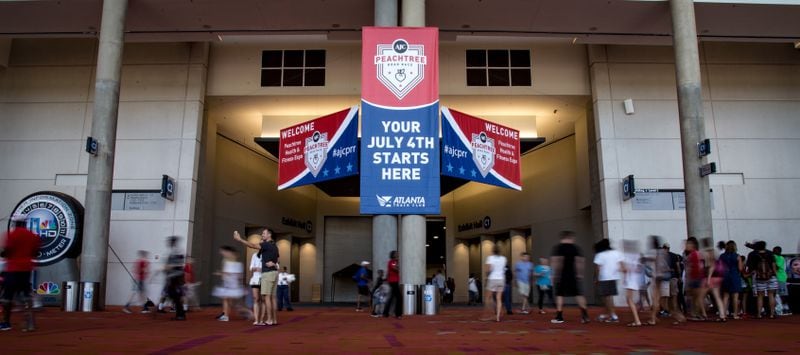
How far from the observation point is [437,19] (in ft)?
50.0

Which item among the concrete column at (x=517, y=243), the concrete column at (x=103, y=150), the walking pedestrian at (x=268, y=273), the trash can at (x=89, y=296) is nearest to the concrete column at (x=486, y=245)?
the concrete column at (x=517, y=243)

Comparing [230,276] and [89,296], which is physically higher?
[230,276]

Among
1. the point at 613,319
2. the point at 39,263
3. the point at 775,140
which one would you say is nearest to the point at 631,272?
the point at 613,319

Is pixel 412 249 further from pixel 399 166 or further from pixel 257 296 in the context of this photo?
pixel 257 296

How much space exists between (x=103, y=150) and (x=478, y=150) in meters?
8.63

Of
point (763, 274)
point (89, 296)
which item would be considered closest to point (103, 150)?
point (89, 296)

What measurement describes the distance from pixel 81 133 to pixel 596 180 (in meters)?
14.2

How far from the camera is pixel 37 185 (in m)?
16.4

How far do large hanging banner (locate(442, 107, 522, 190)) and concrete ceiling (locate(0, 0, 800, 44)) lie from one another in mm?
2565

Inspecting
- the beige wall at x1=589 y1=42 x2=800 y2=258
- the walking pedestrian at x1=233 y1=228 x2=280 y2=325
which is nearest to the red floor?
the walking pedestrian at x1=233 y1=228 x2=280 y2=325

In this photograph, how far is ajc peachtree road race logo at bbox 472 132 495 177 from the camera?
1516 centimetres

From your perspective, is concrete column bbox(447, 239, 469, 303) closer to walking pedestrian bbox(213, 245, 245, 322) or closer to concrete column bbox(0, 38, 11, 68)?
walking pedestrian bbox(213, 245, 245, 322)

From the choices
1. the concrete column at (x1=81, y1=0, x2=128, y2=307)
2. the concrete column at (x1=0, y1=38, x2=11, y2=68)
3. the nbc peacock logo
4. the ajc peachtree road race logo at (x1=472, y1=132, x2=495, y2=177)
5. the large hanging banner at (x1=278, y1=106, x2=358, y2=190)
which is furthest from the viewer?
the concrete column at (x1=0, y1=38, x2=11, y2=68)

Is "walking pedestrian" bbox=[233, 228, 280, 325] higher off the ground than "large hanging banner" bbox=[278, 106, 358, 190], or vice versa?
"large hanging banner" bbox=[278, 106, 358, 190]
